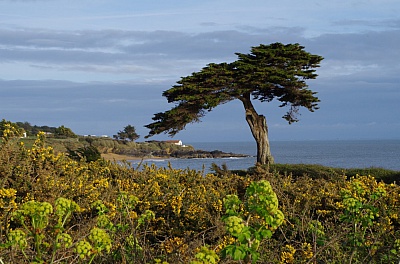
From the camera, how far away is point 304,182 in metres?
7.73

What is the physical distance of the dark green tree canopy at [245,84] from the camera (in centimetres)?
2553

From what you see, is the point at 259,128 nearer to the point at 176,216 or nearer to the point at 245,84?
the point at 245,84

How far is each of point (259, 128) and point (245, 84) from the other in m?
2.23

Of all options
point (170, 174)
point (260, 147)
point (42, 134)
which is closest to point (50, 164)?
point (42, 134)

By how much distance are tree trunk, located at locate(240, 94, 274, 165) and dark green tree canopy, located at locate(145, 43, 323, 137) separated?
102mm

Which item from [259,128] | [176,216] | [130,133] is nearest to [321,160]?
[130,133]

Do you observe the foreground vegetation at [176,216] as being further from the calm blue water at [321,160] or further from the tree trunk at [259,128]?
the tree trunk at [259,128]

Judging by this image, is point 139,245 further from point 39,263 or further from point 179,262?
point 39,263

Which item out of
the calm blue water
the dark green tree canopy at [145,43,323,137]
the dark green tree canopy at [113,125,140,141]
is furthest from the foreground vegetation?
the dark green tree canopy at [113,125,140,141]

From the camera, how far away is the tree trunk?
27406 mm

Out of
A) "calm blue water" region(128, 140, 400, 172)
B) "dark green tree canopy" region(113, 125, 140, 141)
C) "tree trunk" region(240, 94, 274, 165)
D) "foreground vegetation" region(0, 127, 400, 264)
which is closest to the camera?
"foreground vegetation" region(0, 127, 400, 264)

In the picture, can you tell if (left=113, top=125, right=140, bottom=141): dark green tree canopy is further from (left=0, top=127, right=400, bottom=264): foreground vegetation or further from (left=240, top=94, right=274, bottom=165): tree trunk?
(left=0, top=127, right=400, bottom=264): foreground vegetation

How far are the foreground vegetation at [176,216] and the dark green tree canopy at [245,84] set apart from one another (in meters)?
16.6

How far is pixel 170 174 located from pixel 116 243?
3.09 m
